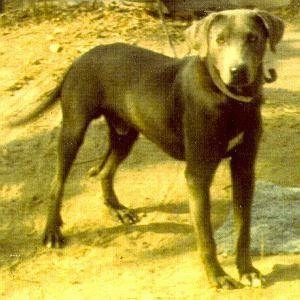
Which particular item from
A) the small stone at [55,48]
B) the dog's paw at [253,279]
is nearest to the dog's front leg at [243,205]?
the dog's paw at [253,279]

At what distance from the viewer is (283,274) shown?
194 inches

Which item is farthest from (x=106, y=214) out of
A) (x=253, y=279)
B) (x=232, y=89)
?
(x=232, y=89)

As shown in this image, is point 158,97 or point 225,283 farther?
point 158,97

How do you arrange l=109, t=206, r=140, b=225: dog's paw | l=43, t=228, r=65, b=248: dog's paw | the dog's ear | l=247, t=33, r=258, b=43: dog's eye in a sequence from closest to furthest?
1. l=247, t=33, r=258, b=43: dog's eye
2. the dog's ear
3. l=43, t=228, r=65, b=248: dog's paw
4. l=109, t=206, r=140, b=225: dog's paw

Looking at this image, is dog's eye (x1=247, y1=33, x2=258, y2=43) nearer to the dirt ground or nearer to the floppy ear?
the floppy ear

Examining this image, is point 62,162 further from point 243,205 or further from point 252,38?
point 252,38

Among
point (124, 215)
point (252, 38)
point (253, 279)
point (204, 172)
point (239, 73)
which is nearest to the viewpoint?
point (239, 73)

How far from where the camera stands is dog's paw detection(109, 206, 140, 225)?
580 cm

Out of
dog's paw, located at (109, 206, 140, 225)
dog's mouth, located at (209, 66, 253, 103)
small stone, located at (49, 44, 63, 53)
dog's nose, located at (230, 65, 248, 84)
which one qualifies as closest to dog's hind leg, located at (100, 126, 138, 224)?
dog's paw, located at (109, 206, 140, 225)

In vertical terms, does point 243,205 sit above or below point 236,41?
below

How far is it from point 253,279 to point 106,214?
1.53 meters

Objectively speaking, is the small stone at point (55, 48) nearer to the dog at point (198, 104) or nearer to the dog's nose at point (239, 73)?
the dog at point (198, 104)

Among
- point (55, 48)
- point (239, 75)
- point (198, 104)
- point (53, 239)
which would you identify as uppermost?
point (239, 75)

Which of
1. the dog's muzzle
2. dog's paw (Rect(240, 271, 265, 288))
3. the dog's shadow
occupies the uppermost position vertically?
the dog's muzzle
